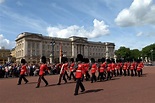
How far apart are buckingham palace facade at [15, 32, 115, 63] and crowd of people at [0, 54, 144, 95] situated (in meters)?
74.3

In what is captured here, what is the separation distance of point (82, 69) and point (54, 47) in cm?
11488

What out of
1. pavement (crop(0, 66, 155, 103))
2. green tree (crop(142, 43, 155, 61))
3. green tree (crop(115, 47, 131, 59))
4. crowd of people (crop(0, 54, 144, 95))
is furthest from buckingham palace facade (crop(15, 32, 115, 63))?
pavement (crop(0, 66, 155, 103))

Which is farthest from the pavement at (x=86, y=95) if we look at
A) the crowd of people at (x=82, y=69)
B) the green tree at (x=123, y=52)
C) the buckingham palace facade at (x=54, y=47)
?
the green tree at (x=123, y=52)

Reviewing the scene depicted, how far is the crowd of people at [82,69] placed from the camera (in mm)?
15359

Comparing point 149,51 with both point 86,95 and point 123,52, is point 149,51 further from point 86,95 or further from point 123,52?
point 86,95

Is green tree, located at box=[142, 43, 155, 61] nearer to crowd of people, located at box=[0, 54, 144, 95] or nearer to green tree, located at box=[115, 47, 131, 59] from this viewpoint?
green tree, located at box=[115, 47, 131, 59]

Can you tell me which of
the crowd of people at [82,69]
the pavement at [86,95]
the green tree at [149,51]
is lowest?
the pavement at [86,95]

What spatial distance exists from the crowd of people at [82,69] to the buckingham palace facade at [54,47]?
244ft

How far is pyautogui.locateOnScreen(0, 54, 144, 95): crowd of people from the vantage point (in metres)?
15.4

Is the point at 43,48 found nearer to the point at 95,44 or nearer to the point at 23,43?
the point at 23,43

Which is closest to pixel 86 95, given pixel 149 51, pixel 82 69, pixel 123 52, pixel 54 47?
pixel 82 69

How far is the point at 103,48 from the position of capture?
154125 mm

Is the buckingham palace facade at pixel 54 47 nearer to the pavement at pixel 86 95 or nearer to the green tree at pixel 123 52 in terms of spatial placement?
the green tree at pixel 123 52

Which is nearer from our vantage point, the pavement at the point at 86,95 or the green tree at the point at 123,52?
the pavement at the point at 86,95
